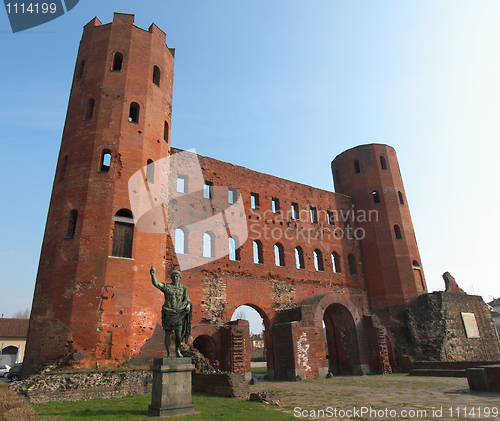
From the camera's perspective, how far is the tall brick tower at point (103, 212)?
1227 cm

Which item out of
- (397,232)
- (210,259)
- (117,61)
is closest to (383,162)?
(397,232)

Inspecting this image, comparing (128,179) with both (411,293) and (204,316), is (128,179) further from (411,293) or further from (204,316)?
(411,293)

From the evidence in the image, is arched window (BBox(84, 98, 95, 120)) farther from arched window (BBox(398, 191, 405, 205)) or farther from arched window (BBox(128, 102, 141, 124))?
arched window (BBox(398, 191, 405, 205))

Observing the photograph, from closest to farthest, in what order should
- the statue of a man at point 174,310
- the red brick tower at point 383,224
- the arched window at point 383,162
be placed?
the statue of a man at point 174,310
the red brick tower at point 383,224
the arched window at point 383,162

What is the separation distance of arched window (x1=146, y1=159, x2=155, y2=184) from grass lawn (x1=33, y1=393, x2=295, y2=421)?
856 cm

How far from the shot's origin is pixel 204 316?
16.7 m

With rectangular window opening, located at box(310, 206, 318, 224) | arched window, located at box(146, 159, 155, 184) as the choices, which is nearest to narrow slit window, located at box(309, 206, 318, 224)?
rectangular window opening, located at box(310, 206, 318, 224)

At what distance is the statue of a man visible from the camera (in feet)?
28.5

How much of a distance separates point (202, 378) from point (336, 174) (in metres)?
20.4

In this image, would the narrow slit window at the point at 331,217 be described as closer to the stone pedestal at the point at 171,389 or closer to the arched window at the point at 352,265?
the arched window at the point at 352,265

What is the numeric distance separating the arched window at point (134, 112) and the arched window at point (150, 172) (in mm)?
2028

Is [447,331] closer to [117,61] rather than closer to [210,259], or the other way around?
[210,259]

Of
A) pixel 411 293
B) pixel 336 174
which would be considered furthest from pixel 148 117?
pixel 411 293

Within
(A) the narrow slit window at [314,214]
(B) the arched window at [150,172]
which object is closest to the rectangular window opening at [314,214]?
(A) the narrow slit window at [314,214]
